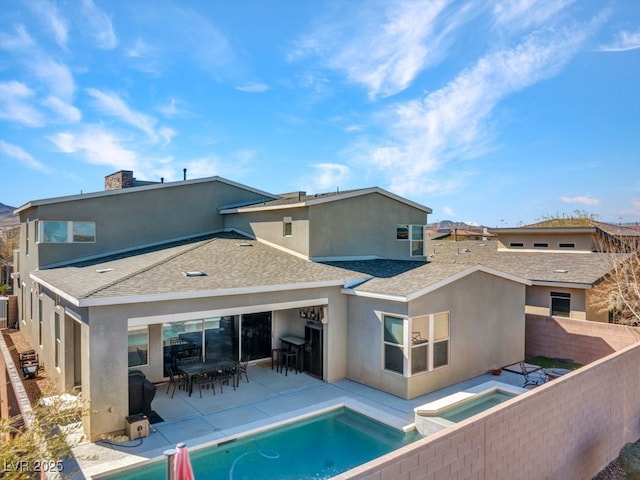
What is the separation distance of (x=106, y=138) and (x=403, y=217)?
16254 millimetres

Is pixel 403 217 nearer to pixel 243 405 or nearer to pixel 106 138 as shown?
pixel 243 405

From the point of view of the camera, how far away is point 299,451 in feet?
31.9

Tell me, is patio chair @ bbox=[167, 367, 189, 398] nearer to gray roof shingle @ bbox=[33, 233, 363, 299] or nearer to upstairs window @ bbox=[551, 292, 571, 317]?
gray roof shingle @ bbox=[33, 233, 363, 299]

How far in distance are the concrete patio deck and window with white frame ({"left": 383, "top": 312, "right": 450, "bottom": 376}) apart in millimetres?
948

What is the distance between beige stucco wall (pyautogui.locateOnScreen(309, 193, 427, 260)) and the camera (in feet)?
55.2

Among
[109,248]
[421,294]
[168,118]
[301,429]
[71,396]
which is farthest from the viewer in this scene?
[168,118]

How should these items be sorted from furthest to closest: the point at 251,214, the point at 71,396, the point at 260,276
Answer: the point at 251,214, the point at 260,276, the point at 71,396

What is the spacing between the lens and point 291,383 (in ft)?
46.3

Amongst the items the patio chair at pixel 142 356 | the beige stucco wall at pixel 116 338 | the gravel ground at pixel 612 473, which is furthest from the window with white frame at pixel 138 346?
the gravel ground at pixel 612 473

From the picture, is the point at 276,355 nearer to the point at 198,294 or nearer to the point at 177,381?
the point at 177,381

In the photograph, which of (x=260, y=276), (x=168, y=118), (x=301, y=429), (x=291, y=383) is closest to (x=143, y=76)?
(x=168, y=118)

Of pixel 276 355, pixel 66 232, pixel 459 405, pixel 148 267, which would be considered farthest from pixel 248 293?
pixel 66 232

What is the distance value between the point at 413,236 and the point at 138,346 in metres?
13.5

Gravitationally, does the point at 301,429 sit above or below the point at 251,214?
below
